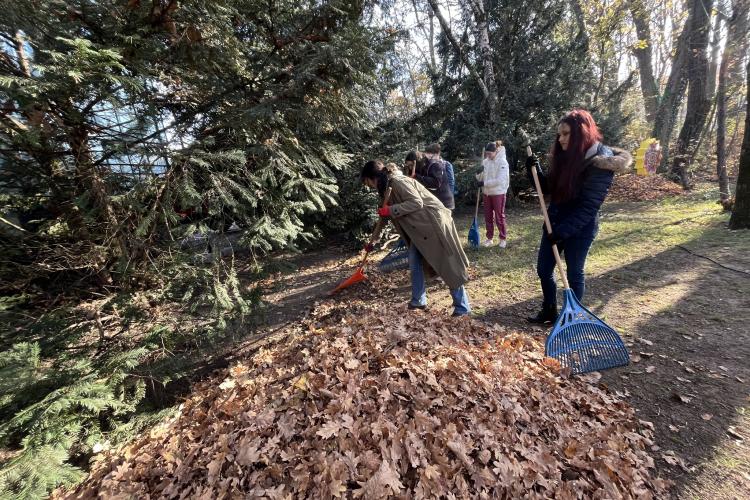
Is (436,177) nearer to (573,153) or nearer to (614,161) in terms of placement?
(573,153)

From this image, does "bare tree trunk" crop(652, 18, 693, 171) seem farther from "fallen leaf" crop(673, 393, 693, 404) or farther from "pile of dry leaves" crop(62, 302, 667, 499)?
"pile of dry leaves" crop(62, 302, 667, 499)

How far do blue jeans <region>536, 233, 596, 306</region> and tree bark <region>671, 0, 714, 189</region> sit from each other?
11134 mm

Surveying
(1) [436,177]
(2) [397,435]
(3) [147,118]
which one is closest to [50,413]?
(2) [397,435]

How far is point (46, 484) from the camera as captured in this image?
179cm

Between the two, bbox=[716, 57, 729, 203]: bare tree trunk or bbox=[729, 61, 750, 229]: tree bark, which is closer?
bbox=[729, 61, 750, 229]: tree bark

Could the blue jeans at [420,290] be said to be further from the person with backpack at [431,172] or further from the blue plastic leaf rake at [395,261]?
the person with backpack at [431,172]

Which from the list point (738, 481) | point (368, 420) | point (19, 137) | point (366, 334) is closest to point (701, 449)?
point (738, 481)

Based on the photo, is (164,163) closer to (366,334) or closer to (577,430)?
(366,334)

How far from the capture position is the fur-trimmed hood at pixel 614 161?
8.50 feet

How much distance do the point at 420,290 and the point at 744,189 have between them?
6132 mm

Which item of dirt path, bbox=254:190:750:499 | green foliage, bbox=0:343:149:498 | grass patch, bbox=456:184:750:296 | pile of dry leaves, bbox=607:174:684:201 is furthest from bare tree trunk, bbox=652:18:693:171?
green foliage, bbox=0:343:149:498

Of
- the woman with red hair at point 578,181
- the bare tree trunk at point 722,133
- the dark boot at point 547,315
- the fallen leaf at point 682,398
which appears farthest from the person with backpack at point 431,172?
the bare tree trunk at point 722,133

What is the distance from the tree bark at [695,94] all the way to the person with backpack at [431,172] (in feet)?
33.8

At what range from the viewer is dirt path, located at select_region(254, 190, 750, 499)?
2109 millimetres
